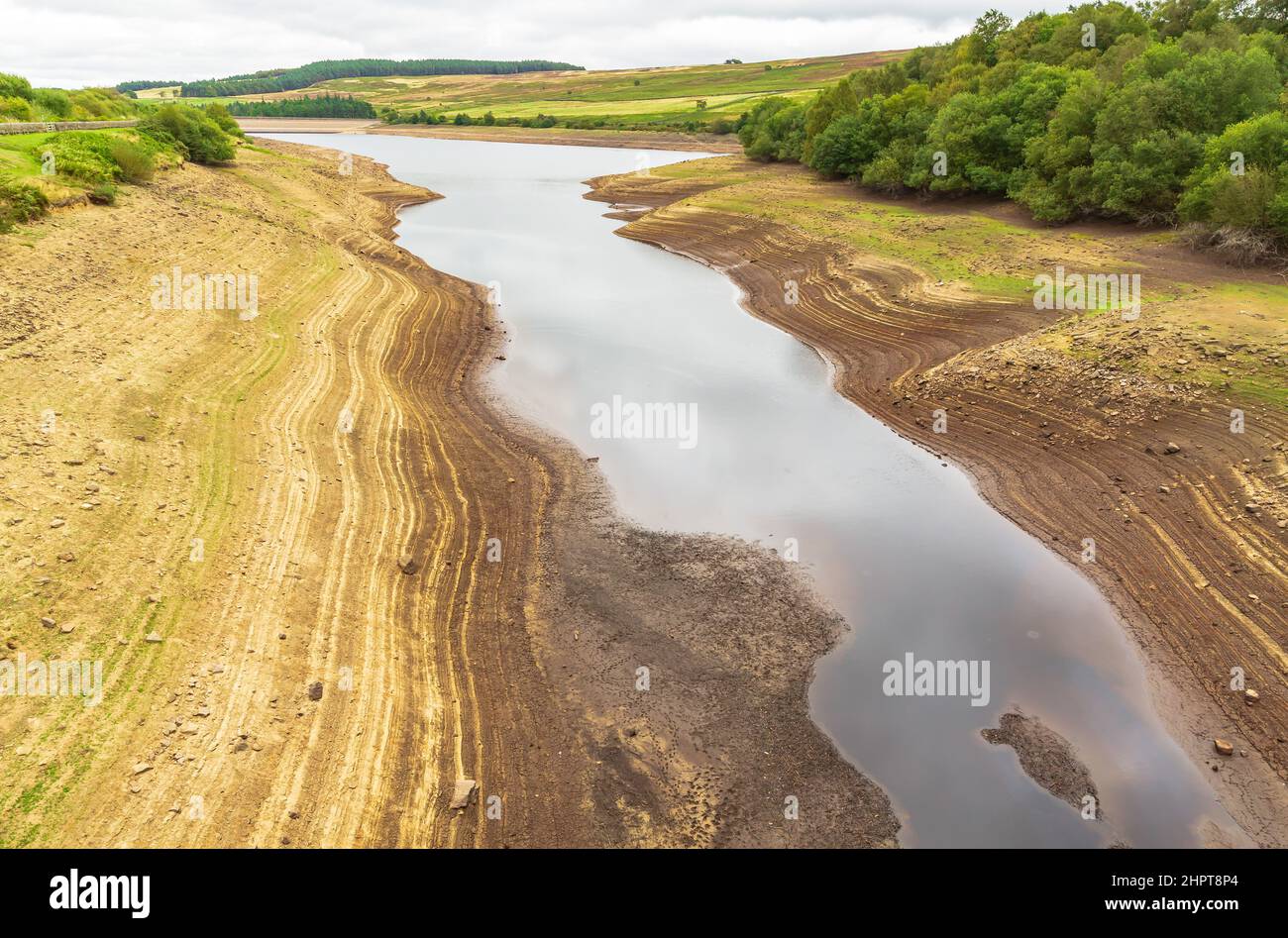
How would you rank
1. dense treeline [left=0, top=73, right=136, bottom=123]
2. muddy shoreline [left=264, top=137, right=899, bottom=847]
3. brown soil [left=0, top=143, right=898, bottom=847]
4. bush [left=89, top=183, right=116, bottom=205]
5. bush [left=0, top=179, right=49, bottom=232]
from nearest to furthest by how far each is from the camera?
1. brown soil [left=0, top=143, right=898, bottom=847]
2. muddy shoreline [left=264, top=137, right=899, bottom=847]
3. bush [left=0, top=179, right=49, bottom=232]
4. bush [left=89, top=183, right=116, bottom=205]
5. dense treeline [left=0, top=73, right=136, bottom=123]

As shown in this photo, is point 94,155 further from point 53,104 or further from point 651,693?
point 651,693

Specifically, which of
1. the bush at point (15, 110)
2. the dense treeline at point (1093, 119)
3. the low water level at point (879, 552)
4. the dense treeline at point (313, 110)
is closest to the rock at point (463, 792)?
the low water level at point (879, 552)

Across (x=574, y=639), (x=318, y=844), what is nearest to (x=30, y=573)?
(x=318, y=844)

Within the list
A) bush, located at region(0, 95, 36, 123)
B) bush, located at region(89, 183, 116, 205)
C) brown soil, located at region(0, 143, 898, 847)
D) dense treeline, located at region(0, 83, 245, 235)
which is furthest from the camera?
bush, located at region(0, 95, 36, 123)

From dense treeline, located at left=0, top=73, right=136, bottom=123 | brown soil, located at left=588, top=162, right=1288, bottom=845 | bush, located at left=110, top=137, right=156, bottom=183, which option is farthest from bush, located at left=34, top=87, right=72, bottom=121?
brown soil, located at left=588, top=162, right=1288, bottom=845

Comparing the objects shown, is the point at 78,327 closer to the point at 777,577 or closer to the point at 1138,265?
the point at 777,577

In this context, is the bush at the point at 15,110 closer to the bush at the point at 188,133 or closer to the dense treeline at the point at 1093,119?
the bush at the point at 188,133

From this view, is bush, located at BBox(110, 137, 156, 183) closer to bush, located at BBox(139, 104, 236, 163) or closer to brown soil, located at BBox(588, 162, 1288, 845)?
bush, located at BBox(139, 104, 236, 163)
